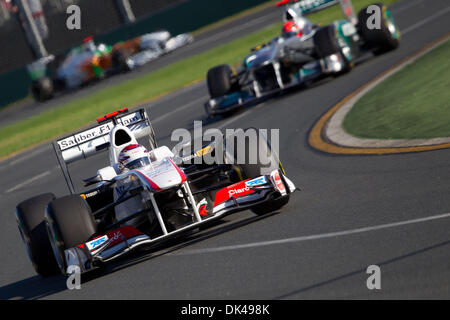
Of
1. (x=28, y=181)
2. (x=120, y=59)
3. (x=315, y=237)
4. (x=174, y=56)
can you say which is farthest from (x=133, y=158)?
(x=174, y=56)

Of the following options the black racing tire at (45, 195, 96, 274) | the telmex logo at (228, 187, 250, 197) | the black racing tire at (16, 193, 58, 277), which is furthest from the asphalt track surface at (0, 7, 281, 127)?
the telmex logo at (228, 187, 250, 197)

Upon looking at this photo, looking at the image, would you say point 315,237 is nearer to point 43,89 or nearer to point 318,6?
point 318,6

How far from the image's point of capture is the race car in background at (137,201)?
27.4ft

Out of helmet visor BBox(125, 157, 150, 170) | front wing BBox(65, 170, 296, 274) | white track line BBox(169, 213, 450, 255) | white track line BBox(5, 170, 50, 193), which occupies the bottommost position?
white track line BBox(169, 213, 450, 255)

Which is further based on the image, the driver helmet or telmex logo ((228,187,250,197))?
the driver helmet

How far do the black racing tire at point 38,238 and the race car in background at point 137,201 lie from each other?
1cm

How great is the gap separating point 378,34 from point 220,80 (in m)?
4.32

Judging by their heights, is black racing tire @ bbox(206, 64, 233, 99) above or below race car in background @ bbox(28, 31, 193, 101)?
below

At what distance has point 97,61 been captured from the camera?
125ft

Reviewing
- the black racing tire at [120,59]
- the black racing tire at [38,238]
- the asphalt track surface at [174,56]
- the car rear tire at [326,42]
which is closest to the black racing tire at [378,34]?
the car rear tire at [326,42]

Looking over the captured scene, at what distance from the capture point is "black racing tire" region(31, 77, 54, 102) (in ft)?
127

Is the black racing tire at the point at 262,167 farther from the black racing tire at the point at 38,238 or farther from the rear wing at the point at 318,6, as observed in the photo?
the rear wing at the point at 318,6

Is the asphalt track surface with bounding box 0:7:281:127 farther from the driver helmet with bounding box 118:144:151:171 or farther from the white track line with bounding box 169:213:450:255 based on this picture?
the white track line with bounding box 169:213:450:255

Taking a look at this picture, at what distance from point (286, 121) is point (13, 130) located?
59.6 feet
